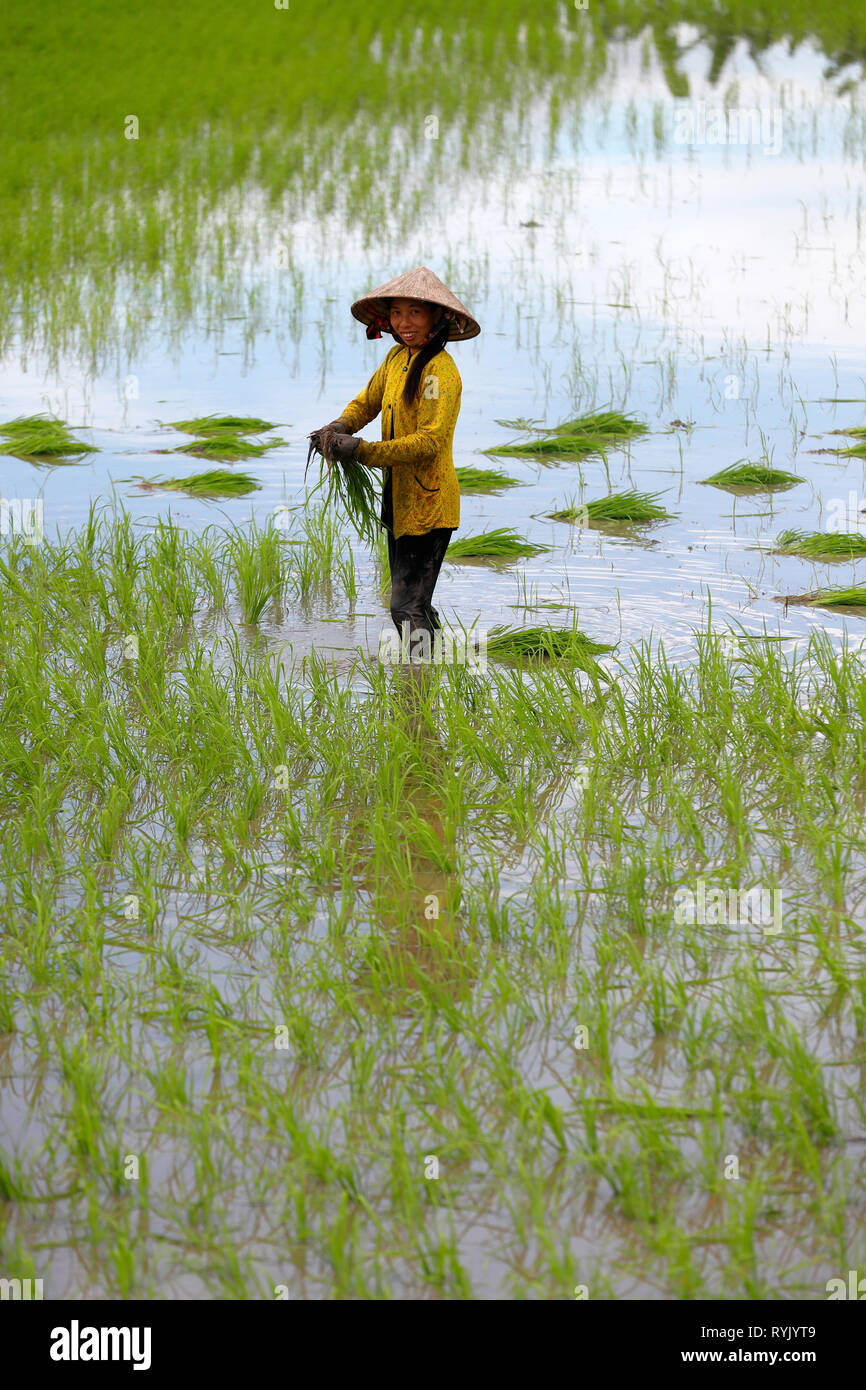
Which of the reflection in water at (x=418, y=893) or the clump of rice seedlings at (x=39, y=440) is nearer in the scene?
the reflection in water at (x=418, y=893)

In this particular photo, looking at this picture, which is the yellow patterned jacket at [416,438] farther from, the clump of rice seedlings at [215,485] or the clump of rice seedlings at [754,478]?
the clump of rice seedlings at [754,478]

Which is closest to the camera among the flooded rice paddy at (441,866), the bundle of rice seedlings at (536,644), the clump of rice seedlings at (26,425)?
the flooded rice paddy at (441,866)

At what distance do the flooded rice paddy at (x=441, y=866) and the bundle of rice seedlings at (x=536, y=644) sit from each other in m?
0.13

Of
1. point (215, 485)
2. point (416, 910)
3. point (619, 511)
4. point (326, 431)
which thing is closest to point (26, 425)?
point (215, 485)

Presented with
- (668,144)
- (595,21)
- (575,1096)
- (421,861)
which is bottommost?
(575,1096)

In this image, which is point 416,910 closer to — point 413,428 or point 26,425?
point 413,428

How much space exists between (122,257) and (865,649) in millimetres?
6083

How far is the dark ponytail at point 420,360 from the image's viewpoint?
373 centimetres

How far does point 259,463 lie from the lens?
6.12 metres

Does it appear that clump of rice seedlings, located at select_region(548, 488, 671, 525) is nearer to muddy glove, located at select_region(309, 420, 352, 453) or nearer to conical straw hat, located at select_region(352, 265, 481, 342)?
conical straw hat, located at select_region(352, 265, 481, 342)

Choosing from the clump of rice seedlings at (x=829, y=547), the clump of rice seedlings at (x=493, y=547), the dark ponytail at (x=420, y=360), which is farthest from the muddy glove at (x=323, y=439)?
the clump of rice seedlings at (x=829, y=547)

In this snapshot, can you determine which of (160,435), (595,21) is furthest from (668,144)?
(160,435)

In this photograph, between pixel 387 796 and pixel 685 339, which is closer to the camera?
pixel 387 796

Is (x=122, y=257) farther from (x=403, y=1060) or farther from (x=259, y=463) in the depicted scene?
(x=403, y=1060)
